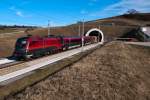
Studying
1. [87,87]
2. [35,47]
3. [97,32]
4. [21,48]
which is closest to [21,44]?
[21,48]

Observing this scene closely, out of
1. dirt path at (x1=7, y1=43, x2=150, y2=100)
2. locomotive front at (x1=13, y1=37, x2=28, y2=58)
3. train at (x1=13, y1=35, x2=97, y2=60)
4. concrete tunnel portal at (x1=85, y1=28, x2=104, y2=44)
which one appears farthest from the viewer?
concrete tunnel portal at (x1=85, y1=28, x2=104, y2=44)

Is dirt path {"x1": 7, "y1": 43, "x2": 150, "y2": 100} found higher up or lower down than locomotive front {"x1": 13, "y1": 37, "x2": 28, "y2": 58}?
lower down

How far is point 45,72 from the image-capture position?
23.2 metres

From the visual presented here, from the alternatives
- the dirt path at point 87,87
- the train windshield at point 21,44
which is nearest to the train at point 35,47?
the train windshield at point 21,44

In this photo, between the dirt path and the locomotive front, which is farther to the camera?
the locomotive front

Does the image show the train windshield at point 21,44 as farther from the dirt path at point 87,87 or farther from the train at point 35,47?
the dirt path at point 87,87

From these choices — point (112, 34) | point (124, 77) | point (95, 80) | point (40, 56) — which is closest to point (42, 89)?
point (95, 80)

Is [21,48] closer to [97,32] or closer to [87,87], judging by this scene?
[87,87]

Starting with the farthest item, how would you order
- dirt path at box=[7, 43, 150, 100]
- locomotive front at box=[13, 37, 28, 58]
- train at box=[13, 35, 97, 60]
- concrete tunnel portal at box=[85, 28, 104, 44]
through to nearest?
concrete tunnel portal at box=[85, 28, 104, 44] → train at box=[13, 35, 97, 60] → locomotive front at box=[13, 37, 28, 58] → dirt path at box=[7, 43, 150, 100]

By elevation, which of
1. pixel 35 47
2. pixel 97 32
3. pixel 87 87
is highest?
pixel 97 32

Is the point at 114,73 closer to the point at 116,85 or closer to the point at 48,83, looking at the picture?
the point at 116,85

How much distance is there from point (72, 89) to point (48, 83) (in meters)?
1.82

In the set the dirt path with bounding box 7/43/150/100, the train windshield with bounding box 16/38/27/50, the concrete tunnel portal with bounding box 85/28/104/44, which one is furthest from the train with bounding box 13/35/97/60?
the concrete tunnel portal with bounding box 85/28/104/44

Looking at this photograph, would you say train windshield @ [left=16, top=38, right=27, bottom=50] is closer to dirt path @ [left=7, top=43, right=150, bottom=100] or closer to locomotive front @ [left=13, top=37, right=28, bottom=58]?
locomotive front @ [left=13, top=37, right=28, bottom=58]
